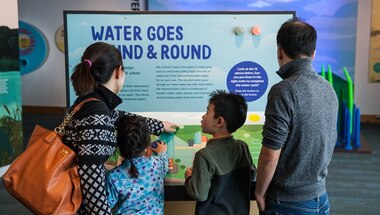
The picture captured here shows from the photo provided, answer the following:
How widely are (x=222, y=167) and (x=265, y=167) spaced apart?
0.18 metres

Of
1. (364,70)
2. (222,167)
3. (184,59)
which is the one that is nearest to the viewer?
(222,167)

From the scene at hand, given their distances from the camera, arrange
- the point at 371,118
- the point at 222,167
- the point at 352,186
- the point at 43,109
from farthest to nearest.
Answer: the point at 43,109 < the point at 371,118 < the point at 352,186 < the point at 222,167

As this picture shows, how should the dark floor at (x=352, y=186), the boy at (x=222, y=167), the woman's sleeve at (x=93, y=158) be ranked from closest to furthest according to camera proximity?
the woman's sleeve at (x=93, y=158) → the boy at (x=222, y=167) → the dark floor at (x=352, y=186)

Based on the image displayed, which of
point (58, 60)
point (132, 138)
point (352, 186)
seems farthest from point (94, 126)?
point (58, 60)

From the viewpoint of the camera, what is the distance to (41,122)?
7.93m

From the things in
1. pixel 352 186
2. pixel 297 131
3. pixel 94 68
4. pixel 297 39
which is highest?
pixel 297 39

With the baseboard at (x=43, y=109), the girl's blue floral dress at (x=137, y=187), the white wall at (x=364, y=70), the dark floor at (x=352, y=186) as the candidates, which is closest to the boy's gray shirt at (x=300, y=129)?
the girl's blue floral dress at (x=137, y=187)

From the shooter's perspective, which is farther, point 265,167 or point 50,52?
point 50,52

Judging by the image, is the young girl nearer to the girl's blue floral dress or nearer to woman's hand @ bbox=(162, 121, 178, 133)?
the girl's blue floral dress

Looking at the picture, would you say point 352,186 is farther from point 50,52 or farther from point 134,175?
point 50,52

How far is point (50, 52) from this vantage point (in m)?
8.84

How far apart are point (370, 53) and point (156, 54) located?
6750mm

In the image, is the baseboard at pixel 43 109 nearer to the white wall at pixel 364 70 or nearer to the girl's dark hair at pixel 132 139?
the white wall at pixel 364 70

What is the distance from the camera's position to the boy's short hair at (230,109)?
1.70 meters
